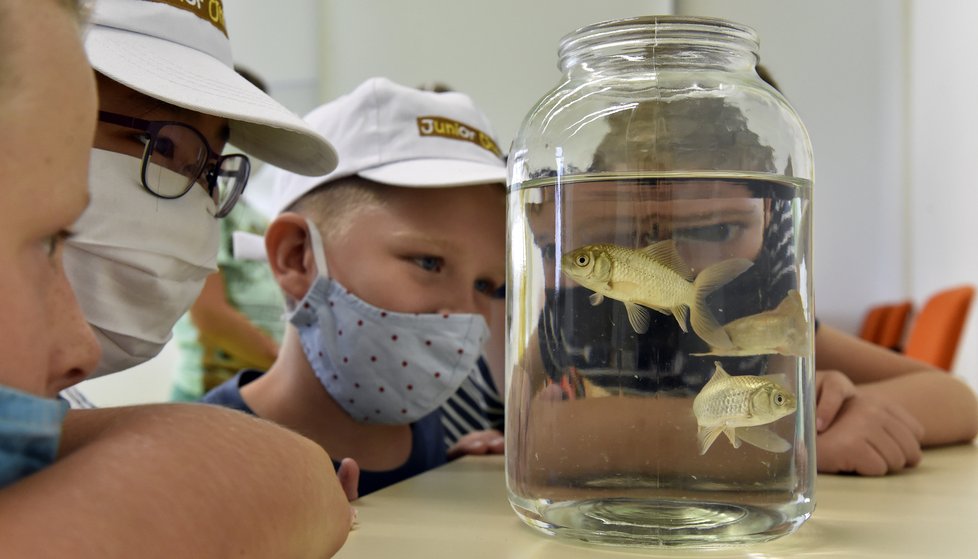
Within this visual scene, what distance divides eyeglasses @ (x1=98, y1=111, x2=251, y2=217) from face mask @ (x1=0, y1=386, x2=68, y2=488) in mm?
440

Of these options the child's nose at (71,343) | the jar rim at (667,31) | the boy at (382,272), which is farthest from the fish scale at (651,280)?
the boy at (382,272)

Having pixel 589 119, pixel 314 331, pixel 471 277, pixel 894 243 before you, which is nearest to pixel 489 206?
pixel 471 277

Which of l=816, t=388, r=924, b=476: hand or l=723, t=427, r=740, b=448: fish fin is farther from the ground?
l=723, t=427, r=740, b=448: fish fin

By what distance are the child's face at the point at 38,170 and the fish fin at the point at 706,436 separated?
0.38 m

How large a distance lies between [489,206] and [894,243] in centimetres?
348

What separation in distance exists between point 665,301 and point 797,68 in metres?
4.04

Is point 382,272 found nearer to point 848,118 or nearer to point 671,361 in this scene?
point 671,361

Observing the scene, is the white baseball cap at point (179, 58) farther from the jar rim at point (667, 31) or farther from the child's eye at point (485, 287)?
the child's eye at point (485, 287)

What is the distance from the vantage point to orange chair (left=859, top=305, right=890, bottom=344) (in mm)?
4113

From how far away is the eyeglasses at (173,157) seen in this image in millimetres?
810

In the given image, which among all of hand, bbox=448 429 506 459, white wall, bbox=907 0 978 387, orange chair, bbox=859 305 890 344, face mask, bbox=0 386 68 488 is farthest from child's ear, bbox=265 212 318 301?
orange chair, bbox=859 305 890 344

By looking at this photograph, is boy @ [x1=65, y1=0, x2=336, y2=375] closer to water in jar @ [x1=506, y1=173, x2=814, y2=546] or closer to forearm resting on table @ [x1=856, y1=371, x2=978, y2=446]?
water in jar @ [x1=506, y1=173, x2=814, y2=546]

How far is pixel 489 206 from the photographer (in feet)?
4.25

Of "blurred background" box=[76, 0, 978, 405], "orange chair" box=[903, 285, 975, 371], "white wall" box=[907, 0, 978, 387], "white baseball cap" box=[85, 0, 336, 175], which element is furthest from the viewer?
"blurred background" box=[76, 0, 978, 405]
